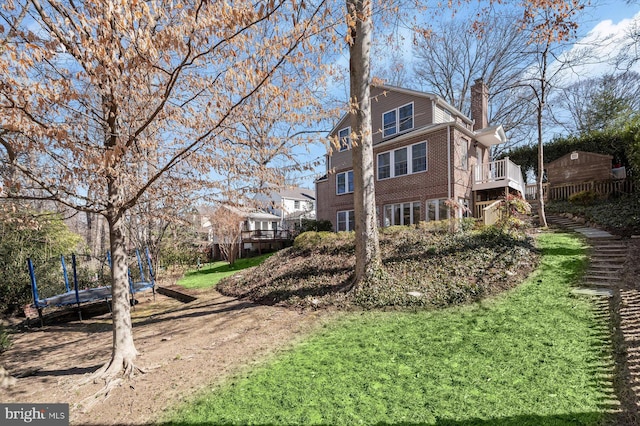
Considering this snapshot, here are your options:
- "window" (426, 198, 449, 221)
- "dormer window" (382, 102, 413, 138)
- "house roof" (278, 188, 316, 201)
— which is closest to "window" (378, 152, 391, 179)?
"dormer window" (382, 102, 413, 138)

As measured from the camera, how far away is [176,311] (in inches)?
338

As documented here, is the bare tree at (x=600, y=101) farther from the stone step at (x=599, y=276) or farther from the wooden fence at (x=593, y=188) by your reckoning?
the stone step at (x=599, y=276)

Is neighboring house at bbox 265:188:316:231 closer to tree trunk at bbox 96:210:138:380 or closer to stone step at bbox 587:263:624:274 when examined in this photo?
stone step at bbox 587:263:624:274

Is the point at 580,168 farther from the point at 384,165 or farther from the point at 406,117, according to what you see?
the point at 384,165

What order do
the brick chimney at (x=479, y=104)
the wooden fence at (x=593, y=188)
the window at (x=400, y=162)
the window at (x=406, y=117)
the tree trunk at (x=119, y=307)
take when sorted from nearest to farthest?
the tree trunk at (x=119, y=307), the wooden fence at (x=593, y=188), the window at (x=400, y=162), the window at (x=406, y=117), the brick chimney at (x=479, y=104)

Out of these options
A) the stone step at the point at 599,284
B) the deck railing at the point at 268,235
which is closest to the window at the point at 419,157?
the stone step at the point at 599,284

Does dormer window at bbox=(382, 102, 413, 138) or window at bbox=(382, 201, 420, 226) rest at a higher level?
dormer window at bbox=(382, 102, 413, 138)

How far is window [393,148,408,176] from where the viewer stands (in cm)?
1570

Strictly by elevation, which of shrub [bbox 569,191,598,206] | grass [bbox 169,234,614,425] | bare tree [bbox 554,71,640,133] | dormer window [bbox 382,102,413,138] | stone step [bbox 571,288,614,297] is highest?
bare tree [bbox 554,71,640,133]

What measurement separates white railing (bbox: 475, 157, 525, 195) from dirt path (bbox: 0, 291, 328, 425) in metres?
12.5

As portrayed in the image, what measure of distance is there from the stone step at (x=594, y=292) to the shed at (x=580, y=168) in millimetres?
14064

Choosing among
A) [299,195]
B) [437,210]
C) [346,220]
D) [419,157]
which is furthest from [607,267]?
[299,195]

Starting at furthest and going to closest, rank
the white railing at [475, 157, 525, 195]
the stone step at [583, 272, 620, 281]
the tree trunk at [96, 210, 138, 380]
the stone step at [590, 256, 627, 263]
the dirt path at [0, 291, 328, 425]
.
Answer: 1. the white railing at [475, 157, 525, 195]
2. the stone step at [590, 256, 627, 263]
3. the stone step at [583, 272, 620, 281]
4. the tree trunk at [96, 210, 138, 380]
5. the dirt path at [0, 291, 328, 425]

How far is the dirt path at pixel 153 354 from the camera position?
12.1 ft
